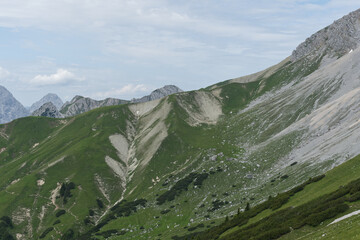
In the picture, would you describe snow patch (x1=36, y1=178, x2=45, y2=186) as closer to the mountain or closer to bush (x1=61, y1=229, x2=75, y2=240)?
the mountain

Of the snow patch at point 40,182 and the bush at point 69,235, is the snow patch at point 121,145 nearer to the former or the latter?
the snow patch at point 40,182

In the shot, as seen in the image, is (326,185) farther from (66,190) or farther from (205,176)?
(66,190)

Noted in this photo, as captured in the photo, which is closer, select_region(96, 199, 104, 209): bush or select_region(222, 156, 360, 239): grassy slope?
select_region(222, 156, 360, 239): grassy slope

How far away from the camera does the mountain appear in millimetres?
52219

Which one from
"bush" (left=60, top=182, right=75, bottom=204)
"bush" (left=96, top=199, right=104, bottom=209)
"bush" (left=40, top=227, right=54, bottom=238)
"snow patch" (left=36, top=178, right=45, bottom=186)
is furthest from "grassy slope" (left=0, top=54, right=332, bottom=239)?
"bush" (left=40, top=227, right=54, bottom=238)

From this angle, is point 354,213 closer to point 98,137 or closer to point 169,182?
point 169,182

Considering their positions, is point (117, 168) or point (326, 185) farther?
point (117, 168)

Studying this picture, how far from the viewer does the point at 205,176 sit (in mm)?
128625

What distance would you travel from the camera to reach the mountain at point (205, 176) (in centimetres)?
5222

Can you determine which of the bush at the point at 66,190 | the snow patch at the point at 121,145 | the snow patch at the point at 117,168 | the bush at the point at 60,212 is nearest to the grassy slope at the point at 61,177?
the bush at the point at 60,212

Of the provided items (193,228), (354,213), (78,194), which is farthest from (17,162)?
(354,213)

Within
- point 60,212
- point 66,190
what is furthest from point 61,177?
point 60,212

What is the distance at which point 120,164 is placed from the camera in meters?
169

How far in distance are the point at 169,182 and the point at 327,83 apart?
110 meters
